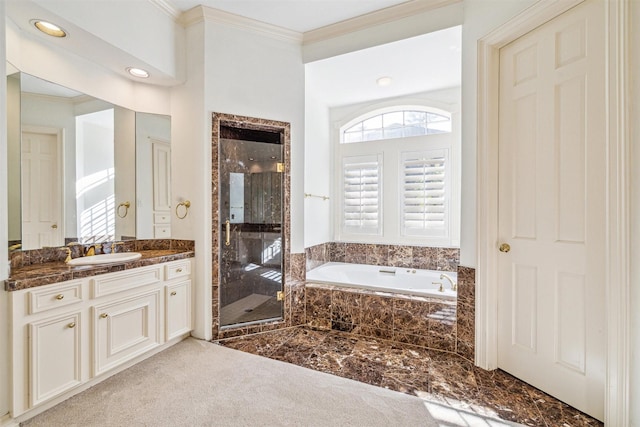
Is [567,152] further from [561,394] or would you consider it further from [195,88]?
[195,88]

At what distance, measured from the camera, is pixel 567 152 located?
69.7 inches

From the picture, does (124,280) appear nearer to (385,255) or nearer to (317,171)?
(317,171)

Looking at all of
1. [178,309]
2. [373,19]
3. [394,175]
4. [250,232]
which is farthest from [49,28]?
[394,175]

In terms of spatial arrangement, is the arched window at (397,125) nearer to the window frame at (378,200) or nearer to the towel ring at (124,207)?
the window frame at (378,200)

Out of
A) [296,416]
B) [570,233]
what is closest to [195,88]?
[296,416]

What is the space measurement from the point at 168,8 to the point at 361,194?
2.80 m

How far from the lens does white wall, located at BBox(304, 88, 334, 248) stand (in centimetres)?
357

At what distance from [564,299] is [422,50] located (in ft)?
7.49

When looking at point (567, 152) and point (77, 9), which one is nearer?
point (567, 152)

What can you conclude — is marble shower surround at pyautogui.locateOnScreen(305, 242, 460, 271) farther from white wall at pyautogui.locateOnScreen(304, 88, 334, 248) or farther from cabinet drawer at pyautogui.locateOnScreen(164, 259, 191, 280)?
cabinet drawer at pyautogui.locateOnScreen(164, 259, 191, 280)

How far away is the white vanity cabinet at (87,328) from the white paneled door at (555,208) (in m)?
2.60

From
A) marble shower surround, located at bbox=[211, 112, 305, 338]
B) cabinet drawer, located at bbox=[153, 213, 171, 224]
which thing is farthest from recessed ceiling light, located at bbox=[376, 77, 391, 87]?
cabinet drawer, located at bbox=[153, 213, 171, 224]

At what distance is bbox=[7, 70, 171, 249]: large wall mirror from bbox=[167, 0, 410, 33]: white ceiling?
1.07m

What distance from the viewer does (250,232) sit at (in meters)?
2.90
